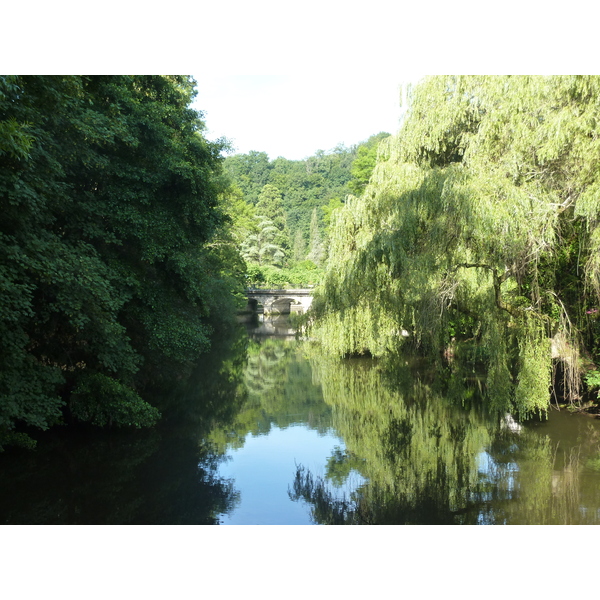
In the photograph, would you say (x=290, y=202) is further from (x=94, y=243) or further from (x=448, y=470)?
(x=448, y=470)

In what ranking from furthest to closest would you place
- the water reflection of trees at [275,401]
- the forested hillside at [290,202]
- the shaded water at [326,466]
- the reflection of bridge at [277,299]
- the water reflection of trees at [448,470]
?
the reflection of bridge at [277,299], the forested hillside at [290,202], the water reflection of trees at [275,401], the shaded water at [326,466], the water reflection of trees at [448,470]

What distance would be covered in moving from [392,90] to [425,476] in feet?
19.5

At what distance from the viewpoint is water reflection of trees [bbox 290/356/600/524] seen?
636 cm

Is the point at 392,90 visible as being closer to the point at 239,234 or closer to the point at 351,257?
the point at 351,257

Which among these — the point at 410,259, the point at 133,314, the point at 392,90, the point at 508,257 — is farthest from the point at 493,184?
the point at 133,314

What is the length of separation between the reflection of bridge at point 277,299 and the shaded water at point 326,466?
21225 millimetres

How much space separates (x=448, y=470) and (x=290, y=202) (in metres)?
26.8

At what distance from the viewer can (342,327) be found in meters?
11.7

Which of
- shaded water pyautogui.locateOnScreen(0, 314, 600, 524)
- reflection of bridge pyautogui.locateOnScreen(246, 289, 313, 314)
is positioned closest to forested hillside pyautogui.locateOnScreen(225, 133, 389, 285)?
reflection of bridge pyautogui.locateOnScreen(246, 289, 313, 314)

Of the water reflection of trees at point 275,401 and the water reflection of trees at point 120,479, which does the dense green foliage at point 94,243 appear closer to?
the water reflection of trees at point 120,479

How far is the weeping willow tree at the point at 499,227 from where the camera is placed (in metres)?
6.95

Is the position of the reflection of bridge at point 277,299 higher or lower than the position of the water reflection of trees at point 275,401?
higher

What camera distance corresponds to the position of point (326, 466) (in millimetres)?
7980

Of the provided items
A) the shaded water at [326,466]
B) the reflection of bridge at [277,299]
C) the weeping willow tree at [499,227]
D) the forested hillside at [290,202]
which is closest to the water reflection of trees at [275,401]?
the shaded water at [326,466]
